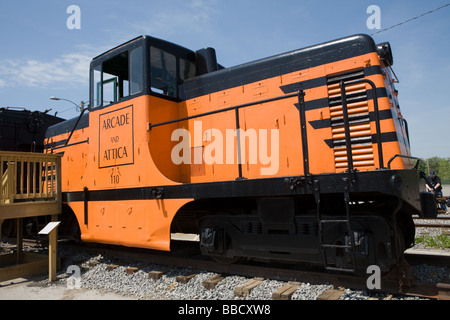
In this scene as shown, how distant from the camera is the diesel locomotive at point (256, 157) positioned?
11.1ft

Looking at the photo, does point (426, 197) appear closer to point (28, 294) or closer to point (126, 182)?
point (126, 182)

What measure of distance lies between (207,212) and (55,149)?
426cm

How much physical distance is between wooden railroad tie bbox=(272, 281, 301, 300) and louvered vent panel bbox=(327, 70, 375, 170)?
1.45 m

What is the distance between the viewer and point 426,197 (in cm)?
351

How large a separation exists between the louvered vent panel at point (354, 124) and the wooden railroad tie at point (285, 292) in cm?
145

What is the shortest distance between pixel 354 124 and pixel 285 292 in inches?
80.0

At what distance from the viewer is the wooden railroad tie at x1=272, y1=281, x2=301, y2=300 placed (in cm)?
339

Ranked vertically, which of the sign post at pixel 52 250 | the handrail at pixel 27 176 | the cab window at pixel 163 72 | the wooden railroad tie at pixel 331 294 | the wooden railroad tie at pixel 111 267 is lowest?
the wooden railroad tie at pixel 111 267

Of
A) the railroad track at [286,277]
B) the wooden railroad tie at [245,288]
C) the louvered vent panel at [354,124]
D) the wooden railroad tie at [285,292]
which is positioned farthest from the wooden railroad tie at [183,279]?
the louvered vent panel at [354,124]

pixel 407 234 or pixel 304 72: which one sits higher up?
pixel 304 72

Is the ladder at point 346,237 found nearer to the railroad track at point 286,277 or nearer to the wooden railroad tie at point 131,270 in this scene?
the railroad track at point 286,277

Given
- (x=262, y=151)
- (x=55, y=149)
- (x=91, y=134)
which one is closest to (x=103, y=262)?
(x=91, y=134)

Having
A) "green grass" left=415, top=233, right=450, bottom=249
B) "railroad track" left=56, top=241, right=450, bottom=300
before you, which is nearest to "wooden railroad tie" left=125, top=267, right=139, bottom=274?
"railroad track" left=56, top=241, right=450, bottom=300

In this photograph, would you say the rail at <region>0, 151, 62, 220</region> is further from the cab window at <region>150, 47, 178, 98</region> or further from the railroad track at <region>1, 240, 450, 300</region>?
the cab window at <region>150, 47, 178, 98</region>
